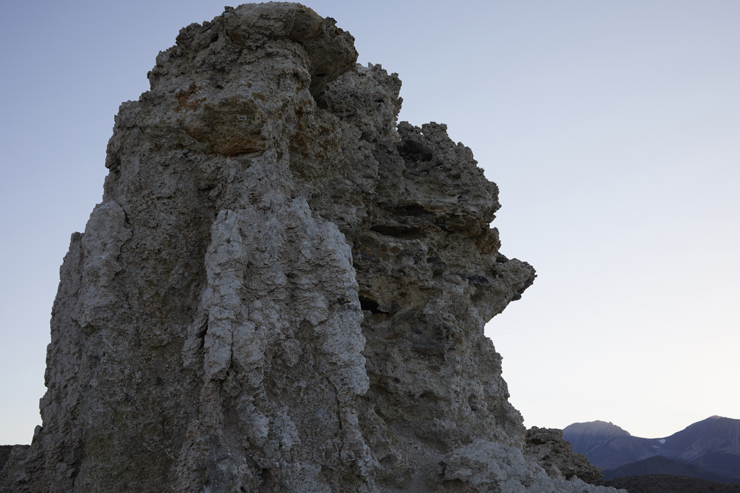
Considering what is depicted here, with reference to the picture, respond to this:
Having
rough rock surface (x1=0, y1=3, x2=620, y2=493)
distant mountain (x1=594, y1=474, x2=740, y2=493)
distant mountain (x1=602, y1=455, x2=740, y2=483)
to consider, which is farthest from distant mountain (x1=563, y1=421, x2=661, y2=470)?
rough rock surface (x1=0, y1=3, x2=620, y2=493)

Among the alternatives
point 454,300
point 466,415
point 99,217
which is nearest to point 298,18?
point 99,217

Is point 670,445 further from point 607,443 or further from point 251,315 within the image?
point 251,315

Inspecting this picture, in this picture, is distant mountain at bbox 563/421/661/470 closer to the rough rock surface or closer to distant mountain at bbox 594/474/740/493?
distant mountain at bbox 594/474/740/493

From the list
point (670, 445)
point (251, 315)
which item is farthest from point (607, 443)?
point (251, 315)

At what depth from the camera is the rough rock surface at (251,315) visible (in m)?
5.59

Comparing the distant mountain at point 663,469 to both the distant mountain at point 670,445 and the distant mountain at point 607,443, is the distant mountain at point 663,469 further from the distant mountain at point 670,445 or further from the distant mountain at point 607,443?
Result: the distant mountain at point 607,443

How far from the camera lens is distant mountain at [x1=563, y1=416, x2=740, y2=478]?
29.9 meters

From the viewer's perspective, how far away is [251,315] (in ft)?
18.9

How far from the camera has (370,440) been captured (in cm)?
641

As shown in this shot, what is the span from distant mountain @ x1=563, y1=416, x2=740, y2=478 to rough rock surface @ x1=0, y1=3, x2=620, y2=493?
85.9ft

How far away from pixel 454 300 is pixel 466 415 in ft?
5.15

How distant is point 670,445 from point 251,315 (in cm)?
3454

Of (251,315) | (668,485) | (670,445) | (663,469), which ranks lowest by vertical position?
(668,485)

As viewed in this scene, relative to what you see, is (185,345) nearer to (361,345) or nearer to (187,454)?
(187,454)
